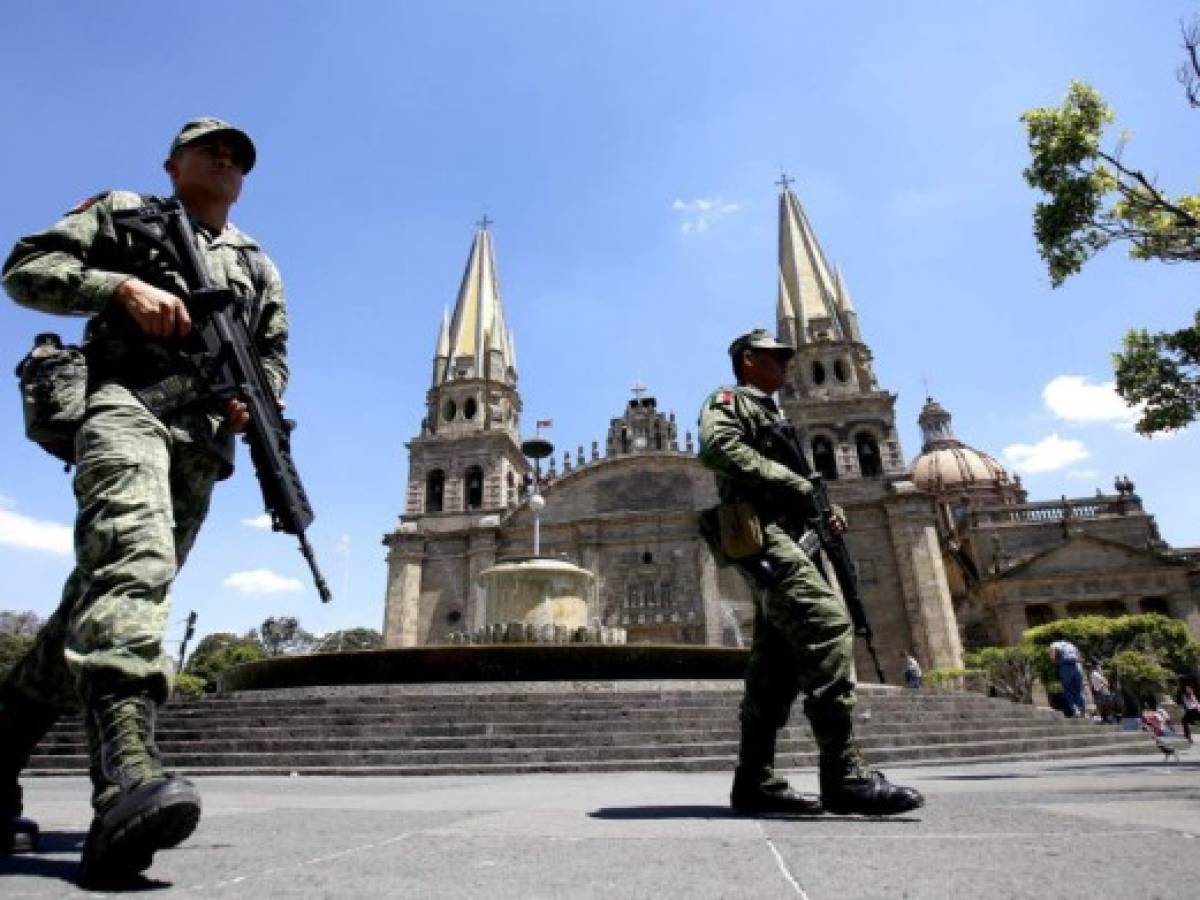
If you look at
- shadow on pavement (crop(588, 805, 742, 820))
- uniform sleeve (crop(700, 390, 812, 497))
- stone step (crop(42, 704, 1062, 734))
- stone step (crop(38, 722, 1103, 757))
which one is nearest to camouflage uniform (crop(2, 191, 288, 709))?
shadow on pavement (crop(588, 805, 742, 820))

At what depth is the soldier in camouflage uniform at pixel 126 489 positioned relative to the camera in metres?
→ 1.52

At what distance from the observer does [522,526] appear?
3375cm

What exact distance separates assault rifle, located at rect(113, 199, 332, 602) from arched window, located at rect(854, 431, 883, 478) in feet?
108

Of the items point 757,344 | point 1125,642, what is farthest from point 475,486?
point 757,344

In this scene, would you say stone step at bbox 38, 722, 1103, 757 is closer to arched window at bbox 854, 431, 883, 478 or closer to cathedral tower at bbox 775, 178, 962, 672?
cathedral tower at bbox 775, 178, 962, 672

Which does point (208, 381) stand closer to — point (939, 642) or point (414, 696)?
point (414, 696)

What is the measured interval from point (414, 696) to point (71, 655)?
674 cm

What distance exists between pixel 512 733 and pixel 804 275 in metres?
35.5

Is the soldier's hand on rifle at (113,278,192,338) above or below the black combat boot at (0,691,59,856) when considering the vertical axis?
above

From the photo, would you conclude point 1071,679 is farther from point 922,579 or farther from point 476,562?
point 476,562

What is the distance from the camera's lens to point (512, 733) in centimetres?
691

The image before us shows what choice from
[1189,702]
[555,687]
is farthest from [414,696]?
[1189,702]

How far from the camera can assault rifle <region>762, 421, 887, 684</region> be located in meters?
3.19

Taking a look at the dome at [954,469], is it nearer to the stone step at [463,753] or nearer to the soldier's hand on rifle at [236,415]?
the stone step at [463,753]
